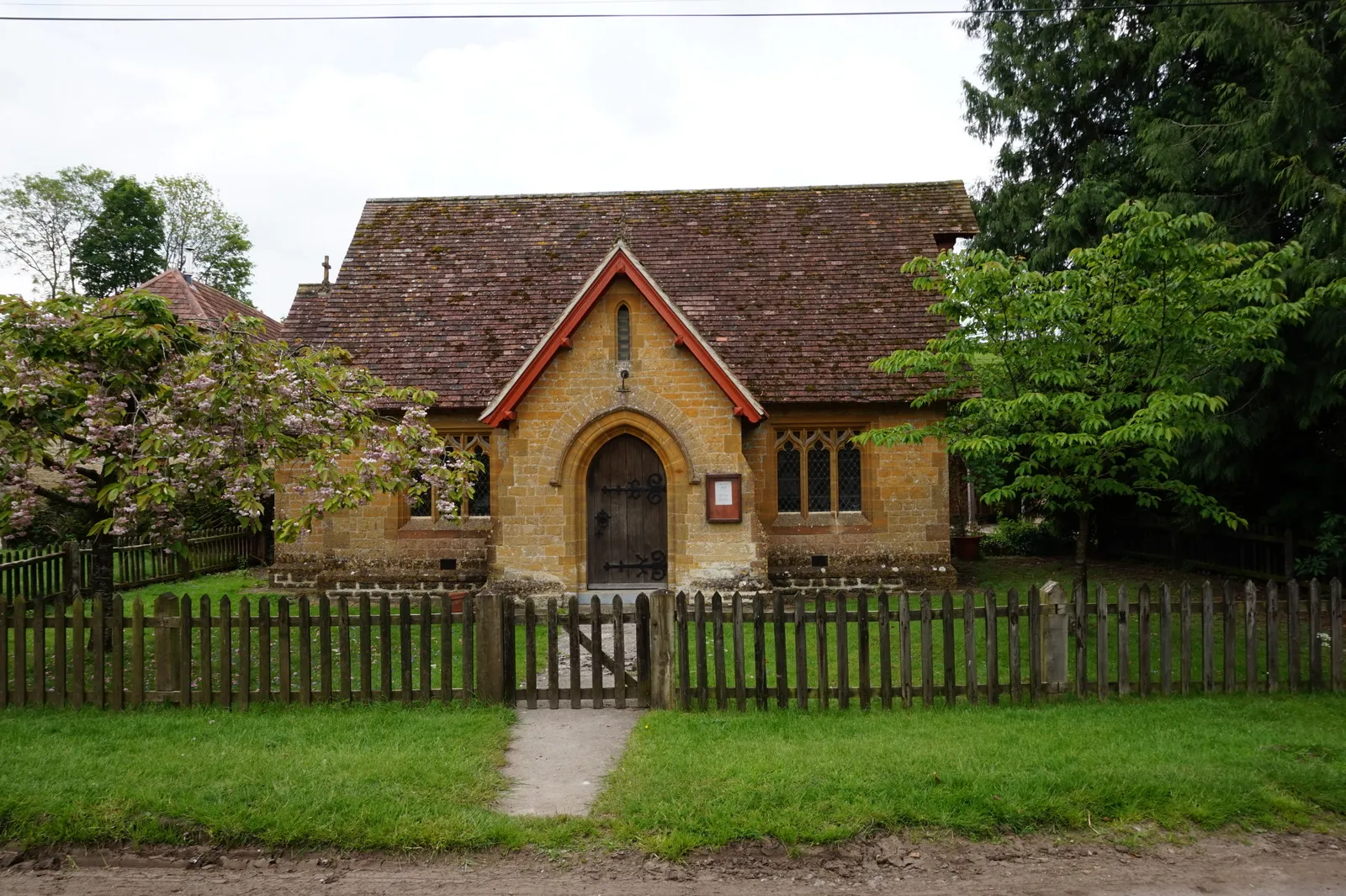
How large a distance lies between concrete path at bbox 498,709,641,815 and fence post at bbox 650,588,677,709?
277mm

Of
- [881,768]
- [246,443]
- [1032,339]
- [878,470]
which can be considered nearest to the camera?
[881,768]

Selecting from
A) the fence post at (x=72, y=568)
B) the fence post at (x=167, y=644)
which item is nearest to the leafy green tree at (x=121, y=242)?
the fence post at (x=72, y=568)

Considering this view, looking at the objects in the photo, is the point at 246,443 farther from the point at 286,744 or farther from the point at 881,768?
the point at 881,768

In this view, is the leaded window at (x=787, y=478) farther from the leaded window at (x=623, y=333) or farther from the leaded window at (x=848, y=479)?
the leaded window at (x=623, y=333)

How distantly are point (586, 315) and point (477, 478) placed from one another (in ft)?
14.3

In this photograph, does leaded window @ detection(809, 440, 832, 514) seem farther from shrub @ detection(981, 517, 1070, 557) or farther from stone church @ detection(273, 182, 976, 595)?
shrub @ detection(981, 517, 1070, 557)

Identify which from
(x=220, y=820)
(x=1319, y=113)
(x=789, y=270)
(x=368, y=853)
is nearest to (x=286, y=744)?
(x=220, y=820)

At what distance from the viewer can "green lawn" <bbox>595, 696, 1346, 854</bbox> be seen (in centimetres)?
588

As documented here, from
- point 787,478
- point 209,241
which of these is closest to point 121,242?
point 209,241

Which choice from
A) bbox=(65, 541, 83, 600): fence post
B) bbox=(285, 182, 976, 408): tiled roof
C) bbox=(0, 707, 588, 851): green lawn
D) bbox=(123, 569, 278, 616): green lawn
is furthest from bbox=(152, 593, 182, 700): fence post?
bbox=(65, 541, 83, 600): fence post

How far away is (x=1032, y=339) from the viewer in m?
9.81

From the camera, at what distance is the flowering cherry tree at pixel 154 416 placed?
825cm

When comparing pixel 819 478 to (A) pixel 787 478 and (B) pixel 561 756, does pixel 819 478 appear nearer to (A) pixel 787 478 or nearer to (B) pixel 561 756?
(A) pixel 787 478

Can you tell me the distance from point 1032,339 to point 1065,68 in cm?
1552
